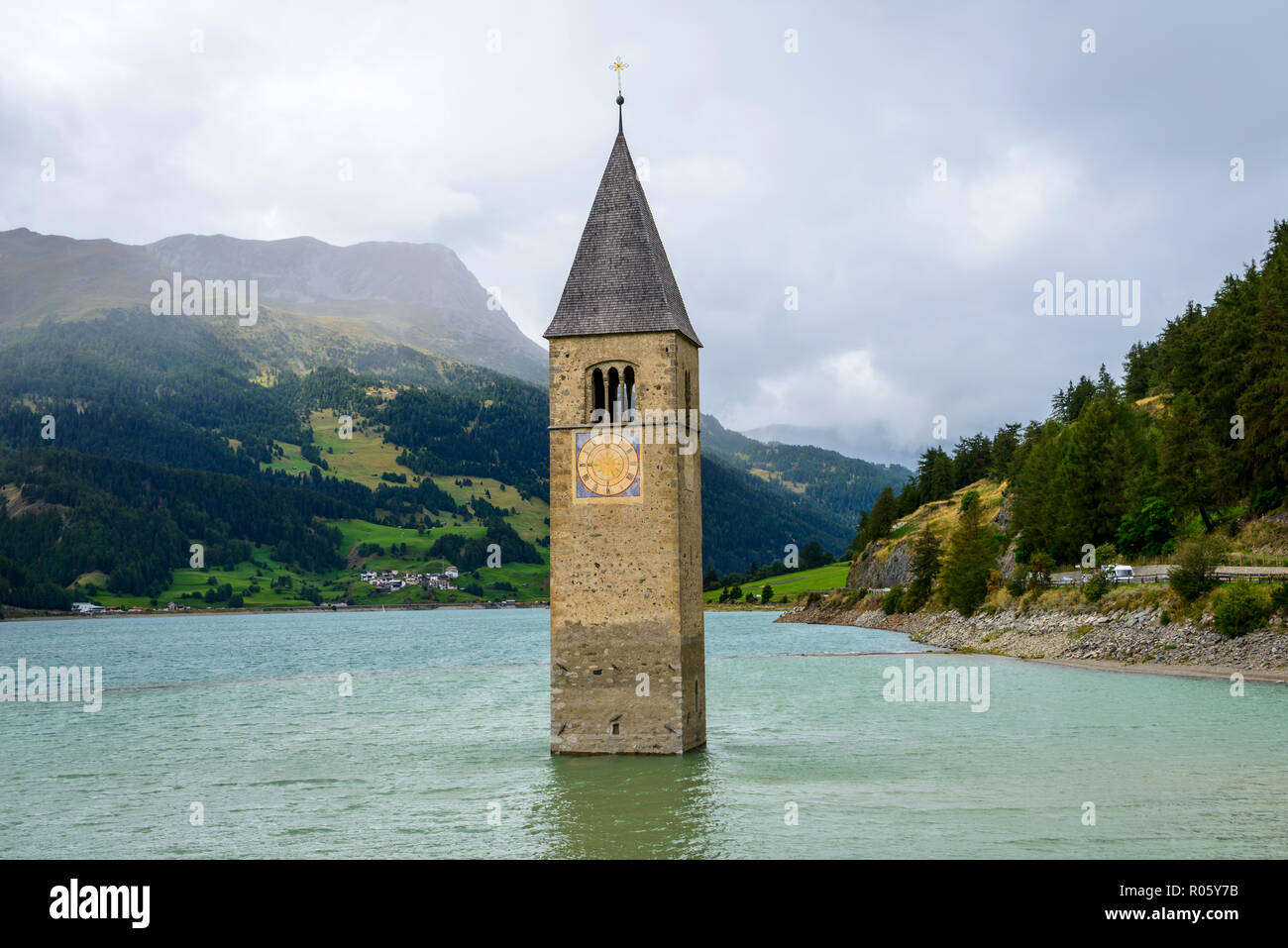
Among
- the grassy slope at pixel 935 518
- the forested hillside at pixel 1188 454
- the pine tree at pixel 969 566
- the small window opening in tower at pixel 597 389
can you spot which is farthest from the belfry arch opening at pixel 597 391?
the grassy slope at pixel 935 518

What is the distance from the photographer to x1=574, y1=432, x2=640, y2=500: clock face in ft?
109

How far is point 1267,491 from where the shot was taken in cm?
6962

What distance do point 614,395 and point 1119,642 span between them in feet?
143

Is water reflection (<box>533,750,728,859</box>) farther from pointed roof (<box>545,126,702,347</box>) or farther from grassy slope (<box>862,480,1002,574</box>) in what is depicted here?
grassy slope (<box>862,480,1002,574</box>)

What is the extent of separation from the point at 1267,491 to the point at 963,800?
167 feet

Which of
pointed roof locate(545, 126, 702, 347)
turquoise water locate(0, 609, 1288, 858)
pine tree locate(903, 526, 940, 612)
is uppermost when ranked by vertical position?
pointed roof locate(545, 126, 702, 347)

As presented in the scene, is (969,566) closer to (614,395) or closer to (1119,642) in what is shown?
(1119,642)

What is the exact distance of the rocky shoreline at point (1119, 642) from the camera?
54.9 metres

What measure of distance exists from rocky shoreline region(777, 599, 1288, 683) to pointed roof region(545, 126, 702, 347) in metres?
35.0

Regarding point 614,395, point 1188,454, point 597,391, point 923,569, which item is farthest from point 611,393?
point 923,569

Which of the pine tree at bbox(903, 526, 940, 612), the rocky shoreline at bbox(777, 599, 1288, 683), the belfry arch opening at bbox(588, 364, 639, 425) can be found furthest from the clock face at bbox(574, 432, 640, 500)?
the pine tree at bbox(903, 526, 940, 612)

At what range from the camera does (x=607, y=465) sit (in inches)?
Answer: 1318

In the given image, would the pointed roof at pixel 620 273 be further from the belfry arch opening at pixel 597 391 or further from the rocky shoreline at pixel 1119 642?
the rocky shoreline at pixel 1119 642

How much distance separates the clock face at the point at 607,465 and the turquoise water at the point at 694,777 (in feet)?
25.5
